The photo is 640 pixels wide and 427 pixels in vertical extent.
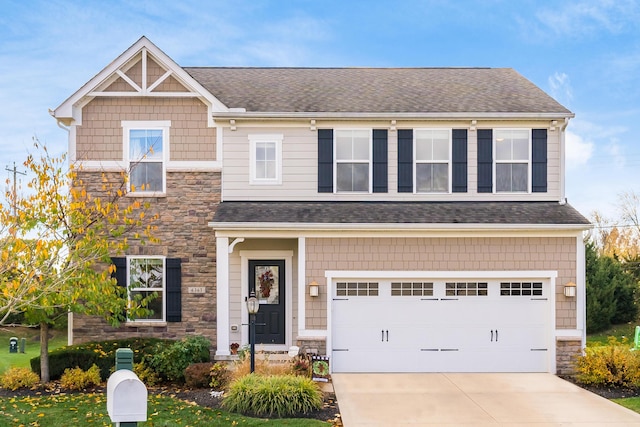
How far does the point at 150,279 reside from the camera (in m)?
14.0

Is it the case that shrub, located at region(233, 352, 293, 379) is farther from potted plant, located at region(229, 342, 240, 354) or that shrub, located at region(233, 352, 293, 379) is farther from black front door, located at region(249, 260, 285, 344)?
black front door, located at region(249, 260, 285, 344)

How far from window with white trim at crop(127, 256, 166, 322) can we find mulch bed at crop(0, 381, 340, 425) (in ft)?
8.12

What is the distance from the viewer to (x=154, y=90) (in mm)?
14016

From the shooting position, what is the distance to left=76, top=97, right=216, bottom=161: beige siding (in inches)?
552

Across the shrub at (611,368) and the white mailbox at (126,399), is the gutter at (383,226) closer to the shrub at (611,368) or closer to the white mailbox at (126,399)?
the shrub at (611,368)

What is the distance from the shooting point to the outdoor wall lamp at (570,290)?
13.1m

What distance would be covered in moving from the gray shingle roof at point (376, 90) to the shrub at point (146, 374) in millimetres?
6453

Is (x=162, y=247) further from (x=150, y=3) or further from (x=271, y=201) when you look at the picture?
(x=150, y=3)

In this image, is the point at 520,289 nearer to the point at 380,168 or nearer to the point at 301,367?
the point at 380,168

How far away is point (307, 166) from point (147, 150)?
390cm

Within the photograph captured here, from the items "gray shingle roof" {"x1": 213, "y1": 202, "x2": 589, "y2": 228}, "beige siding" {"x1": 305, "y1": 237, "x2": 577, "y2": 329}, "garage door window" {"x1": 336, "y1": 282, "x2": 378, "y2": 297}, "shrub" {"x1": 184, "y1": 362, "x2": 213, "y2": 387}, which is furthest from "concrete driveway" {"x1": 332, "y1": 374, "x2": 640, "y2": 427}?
"gray shingle roof" {"x1": 213, "y1": 202, "x2": 589, "y2": 228}

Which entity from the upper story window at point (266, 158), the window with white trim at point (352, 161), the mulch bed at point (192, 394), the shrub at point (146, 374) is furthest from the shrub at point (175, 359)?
the window with white trim at point (352, 161)

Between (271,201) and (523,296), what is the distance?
6.34 m

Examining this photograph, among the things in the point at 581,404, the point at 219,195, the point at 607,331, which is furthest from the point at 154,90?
the point at 607,331
